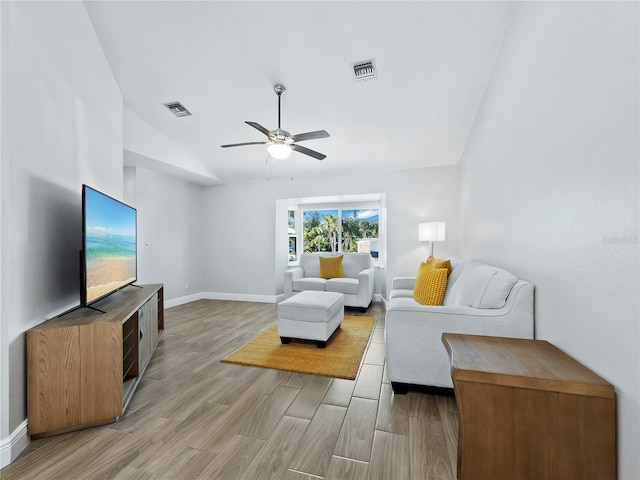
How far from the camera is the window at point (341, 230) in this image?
590cm

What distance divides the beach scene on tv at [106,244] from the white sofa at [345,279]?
2.57 m

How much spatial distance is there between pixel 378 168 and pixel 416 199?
809 mm

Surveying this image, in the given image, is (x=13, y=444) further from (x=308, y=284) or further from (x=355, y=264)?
(x=355, y=264)

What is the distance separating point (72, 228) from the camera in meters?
2.24

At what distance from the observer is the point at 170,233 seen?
5.11 metres

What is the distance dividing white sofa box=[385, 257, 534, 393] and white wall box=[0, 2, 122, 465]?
7.26 feet

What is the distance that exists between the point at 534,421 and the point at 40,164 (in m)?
2.90

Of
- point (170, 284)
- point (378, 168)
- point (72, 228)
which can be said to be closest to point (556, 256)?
point (72, 228)

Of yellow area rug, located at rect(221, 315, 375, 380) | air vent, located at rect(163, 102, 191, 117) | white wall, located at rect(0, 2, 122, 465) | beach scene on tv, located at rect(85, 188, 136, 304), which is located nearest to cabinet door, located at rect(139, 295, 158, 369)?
beach scene on tv, located at rect(85, 188, 136, 304)

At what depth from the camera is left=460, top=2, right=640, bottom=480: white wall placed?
1.01 meters

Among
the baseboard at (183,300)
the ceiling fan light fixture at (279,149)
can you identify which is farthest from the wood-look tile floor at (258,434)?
the baseboard at (183,300)

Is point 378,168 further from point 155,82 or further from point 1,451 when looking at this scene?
point 1,451

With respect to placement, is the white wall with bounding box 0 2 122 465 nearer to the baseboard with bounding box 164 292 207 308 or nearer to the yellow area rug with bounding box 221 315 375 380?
the yellow area rug with bounding box 221 315 375 380

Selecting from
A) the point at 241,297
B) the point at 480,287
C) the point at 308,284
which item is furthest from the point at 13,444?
the point at 241,297
